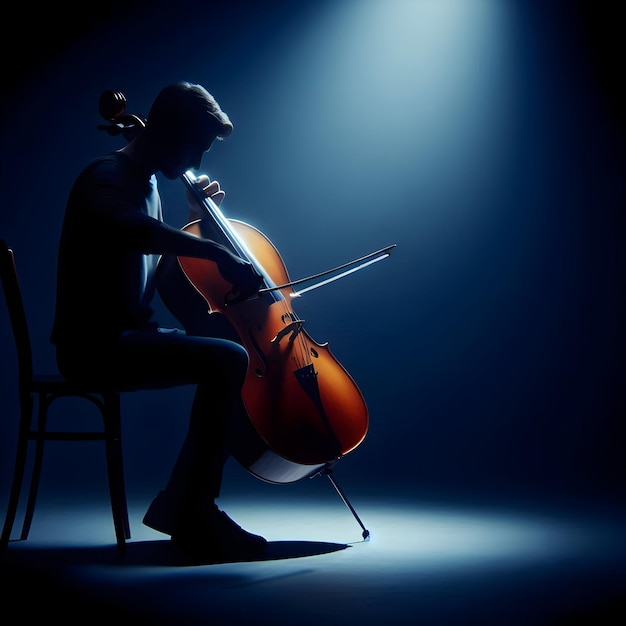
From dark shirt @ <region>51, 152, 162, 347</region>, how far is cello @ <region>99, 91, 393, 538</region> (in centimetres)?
13

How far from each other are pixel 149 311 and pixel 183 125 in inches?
19.2

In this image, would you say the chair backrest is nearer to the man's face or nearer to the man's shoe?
the man's face

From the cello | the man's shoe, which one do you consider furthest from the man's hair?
the man's shoe

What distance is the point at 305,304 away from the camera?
13.5 feet

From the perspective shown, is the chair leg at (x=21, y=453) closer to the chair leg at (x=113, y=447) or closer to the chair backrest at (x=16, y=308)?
the chair backrest at (x=16, y=308)

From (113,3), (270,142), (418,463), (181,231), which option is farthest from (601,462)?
(113,3)

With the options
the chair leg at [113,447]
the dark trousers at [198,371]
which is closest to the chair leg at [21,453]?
the chair leg at [113,447]

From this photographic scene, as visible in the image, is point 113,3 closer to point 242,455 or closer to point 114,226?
point 114,226

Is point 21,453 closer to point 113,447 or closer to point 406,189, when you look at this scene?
point 113,447

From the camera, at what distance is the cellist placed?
233cm

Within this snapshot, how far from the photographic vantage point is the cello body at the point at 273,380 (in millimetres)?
2385

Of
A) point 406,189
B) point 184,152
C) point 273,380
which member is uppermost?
point 406,189

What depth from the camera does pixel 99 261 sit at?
2.38m

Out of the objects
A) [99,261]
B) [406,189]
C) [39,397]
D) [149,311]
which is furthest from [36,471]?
[406,189]
